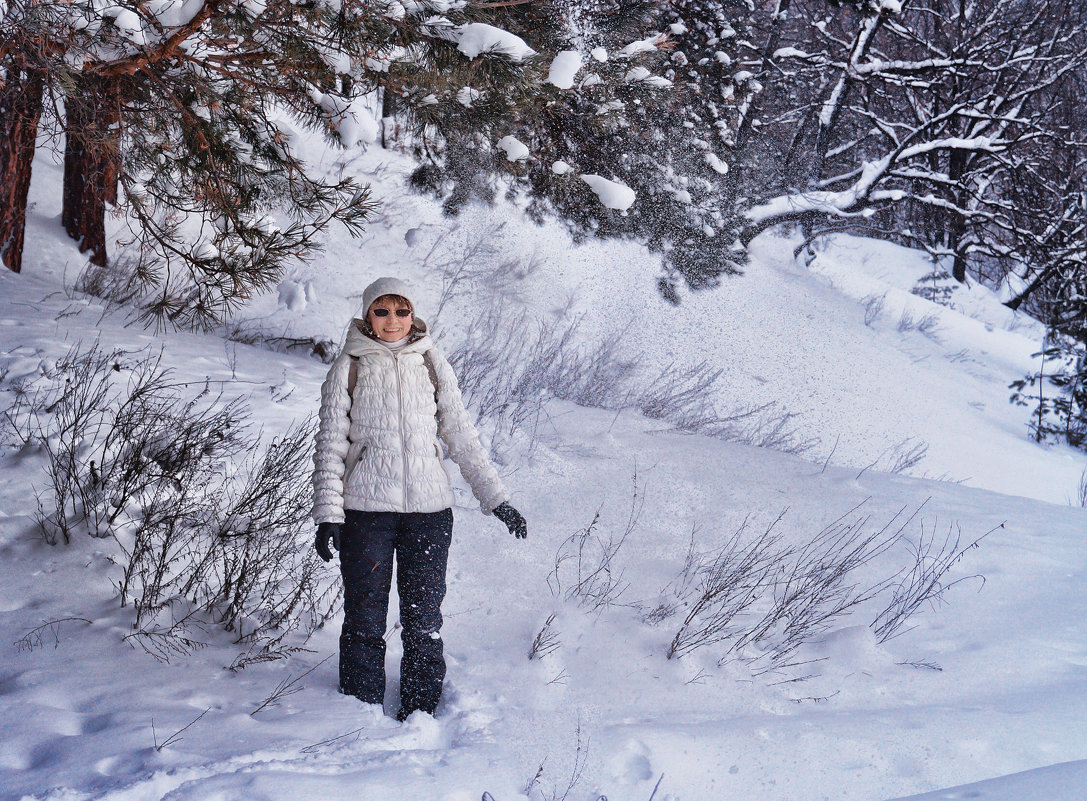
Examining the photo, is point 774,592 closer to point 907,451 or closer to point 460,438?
point 460,438

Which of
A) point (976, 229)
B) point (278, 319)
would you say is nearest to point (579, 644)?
point (278, 319)

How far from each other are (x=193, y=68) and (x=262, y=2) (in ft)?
1.39

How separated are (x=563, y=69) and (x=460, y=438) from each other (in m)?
2.26

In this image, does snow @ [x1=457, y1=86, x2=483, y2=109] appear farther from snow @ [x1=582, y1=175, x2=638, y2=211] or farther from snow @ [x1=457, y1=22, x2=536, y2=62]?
snow @ [x1=582, y1=175, x2=638, y2=211]

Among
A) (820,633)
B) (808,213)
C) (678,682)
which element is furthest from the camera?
(808,213)

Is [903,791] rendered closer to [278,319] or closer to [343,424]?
[343,424]

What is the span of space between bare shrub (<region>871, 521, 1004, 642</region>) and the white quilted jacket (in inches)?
78.8

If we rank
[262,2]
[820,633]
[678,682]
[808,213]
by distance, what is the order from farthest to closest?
Answer: [808,213], [262,2], [820,633], [678,682]

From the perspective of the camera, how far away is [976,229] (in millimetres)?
14086

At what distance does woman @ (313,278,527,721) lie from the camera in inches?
86.4

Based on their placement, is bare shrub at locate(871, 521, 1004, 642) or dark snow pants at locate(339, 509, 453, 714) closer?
dark snow pants at locate(339, 509, 453, 714)

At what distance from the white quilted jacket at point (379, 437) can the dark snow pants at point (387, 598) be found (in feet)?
0.24

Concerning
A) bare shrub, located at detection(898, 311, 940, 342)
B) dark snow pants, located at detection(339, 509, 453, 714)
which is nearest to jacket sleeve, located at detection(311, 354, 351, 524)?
dark snow pants, located at detection(339, 509, 453, 714)

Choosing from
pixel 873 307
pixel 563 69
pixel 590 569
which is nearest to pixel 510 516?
pixel 590 569
